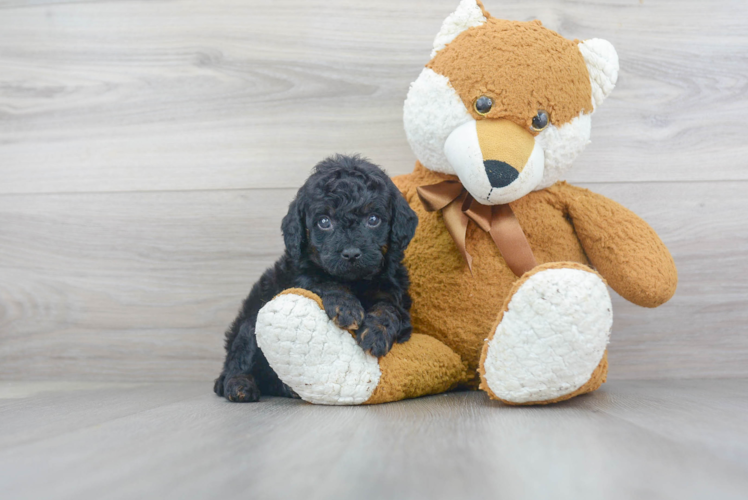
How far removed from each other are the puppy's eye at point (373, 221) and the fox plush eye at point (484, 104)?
0.27 metres

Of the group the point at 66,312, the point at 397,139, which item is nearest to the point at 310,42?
the point at 397,139

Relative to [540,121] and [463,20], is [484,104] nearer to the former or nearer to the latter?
[540,121]

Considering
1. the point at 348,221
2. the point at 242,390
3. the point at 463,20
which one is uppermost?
the point at 463,20

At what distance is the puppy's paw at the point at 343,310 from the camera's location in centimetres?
98

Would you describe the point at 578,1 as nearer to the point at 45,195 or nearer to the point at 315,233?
the point at 315,233

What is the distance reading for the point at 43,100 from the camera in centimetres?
162

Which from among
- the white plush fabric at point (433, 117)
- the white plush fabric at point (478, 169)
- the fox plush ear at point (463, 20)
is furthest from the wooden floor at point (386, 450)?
the fox plush ear at point (463, 20)

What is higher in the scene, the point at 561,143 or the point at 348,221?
the point at 561,143

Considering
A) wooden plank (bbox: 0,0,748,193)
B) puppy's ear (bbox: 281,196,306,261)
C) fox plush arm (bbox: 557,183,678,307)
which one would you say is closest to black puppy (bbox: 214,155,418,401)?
puppy's ear (bbox: 281,196,306,261)

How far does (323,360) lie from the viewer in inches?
38.7

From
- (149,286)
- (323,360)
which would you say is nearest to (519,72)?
(323,360)

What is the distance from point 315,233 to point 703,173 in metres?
1.07

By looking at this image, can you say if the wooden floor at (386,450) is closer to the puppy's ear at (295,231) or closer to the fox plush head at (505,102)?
the puppy's ear at (295,231)

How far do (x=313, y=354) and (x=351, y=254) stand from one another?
179 mm
